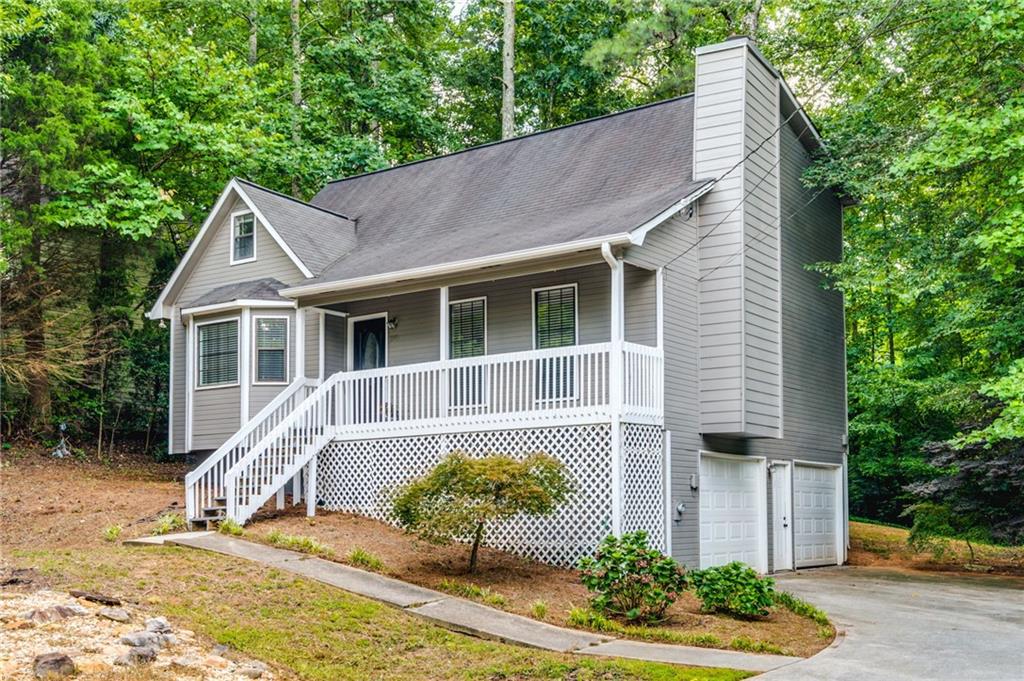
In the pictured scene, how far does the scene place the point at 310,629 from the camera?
31.4 ft

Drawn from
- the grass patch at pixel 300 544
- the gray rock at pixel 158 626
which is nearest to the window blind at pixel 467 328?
the grass patch at pixel 300 544

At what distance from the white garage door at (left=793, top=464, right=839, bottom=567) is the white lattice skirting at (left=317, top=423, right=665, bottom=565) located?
4612 millimetres

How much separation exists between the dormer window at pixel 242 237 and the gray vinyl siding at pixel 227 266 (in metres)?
0.12

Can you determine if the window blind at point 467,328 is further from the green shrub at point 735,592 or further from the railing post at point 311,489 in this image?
the green shrub at point 735,592

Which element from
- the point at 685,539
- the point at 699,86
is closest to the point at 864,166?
the point at 699,86

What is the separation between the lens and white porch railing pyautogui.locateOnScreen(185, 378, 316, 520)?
49.2 ft

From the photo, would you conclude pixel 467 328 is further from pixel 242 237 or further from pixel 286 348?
pixel 242 237

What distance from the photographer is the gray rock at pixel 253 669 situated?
26.5 feet

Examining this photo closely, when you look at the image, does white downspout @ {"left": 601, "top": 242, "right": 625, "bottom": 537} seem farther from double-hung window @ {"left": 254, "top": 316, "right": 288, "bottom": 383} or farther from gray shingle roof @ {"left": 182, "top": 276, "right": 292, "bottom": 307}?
double-hung window @ {"left": 254, "top": 316, "right": 288, "bottom": 383}

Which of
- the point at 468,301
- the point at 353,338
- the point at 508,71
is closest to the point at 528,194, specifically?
the point at 468,301

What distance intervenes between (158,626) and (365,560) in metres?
4.29

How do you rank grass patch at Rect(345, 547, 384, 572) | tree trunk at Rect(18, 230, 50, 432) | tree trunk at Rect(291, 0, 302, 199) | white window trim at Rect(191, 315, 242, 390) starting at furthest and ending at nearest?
tree trunk at Rect(291, 0, 302, 199), tree trunk at Rect(18, 230, 50, 432), white window trim at Rect(191, 315, 242, 390), grass patch at Rect(345, 547, 384, 572)

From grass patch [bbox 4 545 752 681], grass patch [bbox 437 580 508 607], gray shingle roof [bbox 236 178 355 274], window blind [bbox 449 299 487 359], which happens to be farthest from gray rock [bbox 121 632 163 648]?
gray shingle roof [bbox 236 178 355 274]

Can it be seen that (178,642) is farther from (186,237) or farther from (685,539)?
(186,237)
